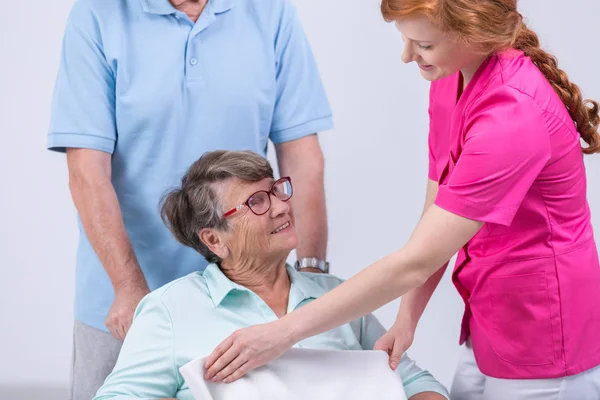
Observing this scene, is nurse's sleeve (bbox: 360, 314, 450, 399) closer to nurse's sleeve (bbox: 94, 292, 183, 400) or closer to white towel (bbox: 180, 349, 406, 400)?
white towel (bbox: 180, 349, 406, 400)

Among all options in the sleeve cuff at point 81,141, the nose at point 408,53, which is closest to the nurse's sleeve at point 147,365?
the sleeve cuff at point 81,141

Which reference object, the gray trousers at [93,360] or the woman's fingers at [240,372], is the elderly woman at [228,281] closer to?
the woman's fingers at [240,372]

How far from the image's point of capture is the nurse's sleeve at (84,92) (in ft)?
7.33

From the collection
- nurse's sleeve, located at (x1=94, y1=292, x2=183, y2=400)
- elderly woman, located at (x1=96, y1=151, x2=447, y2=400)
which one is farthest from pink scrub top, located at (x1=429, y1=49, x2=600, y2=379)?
nurse's sleeve, located at (x1=94, y1=292, x2=183, y2=400)

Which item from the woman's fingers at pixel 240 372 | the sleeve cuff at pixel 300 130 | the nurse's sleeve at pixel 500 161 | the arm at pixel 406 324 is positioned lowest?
the arm at pixel 406 324

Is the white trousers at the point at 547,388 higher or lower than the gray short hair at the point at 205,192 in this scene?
lower

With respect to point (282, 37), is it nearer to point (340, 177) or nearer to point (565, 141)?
point (565, 141)

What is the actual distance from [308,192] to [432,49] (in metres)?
0.81

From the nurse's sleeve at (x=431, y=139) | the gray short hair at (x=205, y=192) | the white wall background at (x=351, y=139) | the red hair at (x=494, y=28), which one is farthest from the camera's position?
the white wall background at (x=351, y=139)

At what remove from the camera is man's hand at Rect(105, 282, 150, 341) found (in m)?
2.15

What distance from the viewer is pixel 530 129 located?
1.67 metres

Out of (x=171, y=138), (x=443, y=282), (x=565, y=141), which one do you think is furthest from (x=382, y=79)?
(x=565, y=141)

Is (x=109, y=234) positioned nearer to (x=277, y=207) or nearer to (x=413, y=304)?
(x=277, y=207)

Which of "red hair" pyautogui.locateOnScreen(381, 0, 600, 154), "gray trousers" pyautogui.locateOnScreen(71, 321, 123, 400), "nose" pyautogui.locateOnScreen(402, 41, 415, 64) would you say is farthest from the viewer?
"gray trousers" pyautogui.locateOnScreen(71, 321, 123, 400)
